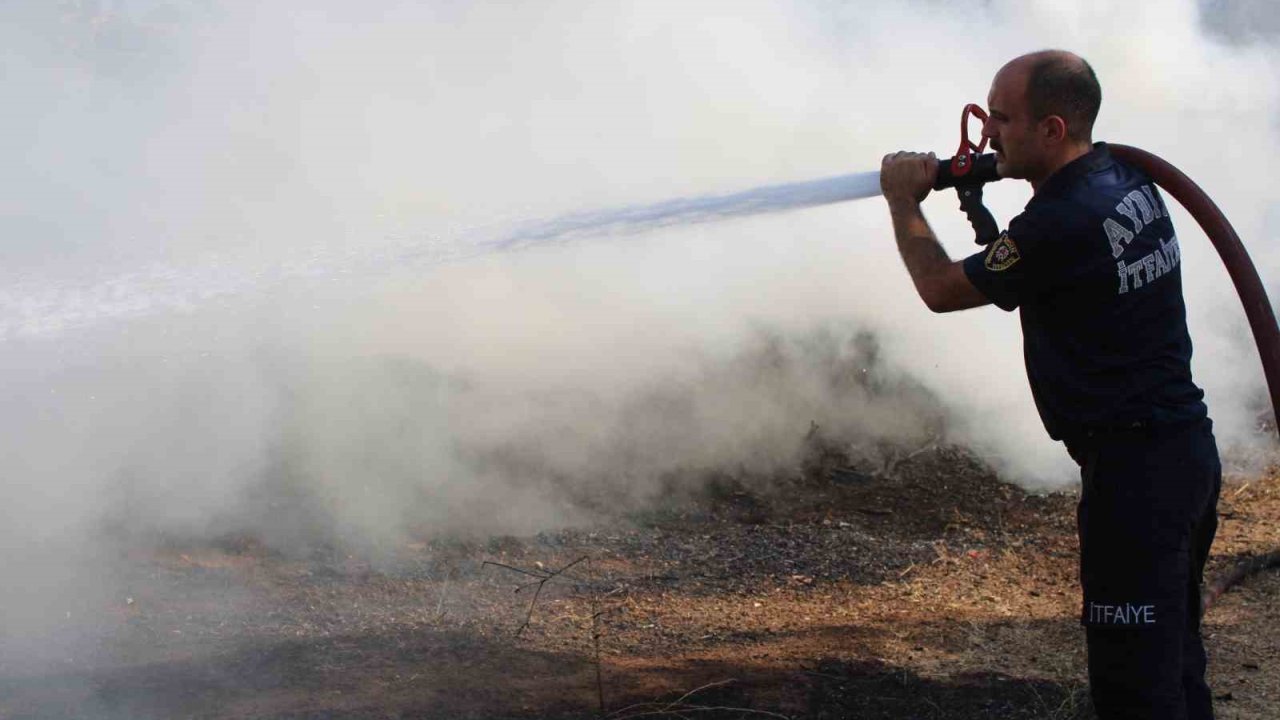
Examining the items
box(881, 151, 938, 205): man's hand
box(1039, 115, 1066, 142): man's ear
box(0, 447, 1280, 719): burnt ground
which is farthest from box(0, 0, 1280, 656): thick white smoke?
box(1039, 115, 1066, 142): man's ear

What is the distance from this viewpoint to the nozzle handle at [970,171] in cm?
266

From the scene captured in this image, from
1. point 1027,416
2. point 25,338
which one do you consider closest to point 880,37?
point 1027,416

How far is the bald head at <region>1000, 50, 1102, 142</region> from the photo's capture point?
8.16 ft

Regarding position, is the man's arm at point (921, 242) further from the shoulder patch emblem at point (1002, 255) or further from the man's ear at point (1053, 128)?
the man's ear at point (1053, 128)

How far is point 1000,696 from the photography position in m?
3.43

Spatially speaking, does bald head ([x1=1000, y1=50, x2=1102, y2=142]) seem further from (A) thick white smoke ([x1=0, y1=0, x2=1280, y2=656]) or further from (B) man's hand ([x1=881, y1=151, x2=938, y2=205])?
(A) thick white smoke ([x1=0, y1=0, x2=1280, y2=656])

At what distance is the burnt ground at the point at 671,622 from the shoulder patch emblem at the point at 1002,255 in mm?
1425

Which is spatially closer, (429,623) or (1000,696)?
(1000,696)

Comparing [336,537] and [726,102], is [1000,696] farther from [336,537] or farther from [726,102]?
[726,102]

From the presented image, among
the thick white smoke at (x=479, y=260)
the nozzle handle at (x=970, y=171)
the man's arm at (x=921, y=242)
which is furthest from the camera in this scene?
the thick white smoke at (x=479, y=260)

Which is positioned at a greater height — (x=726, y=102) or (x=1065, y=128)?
(x=726, y=102)

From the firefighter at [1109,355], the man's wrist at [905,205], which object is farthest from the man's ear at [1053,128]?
the man's wrist at [905,205]

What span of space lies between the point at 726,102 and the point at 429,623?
9.92 feet

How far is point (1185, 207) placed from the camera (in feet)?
9.04
